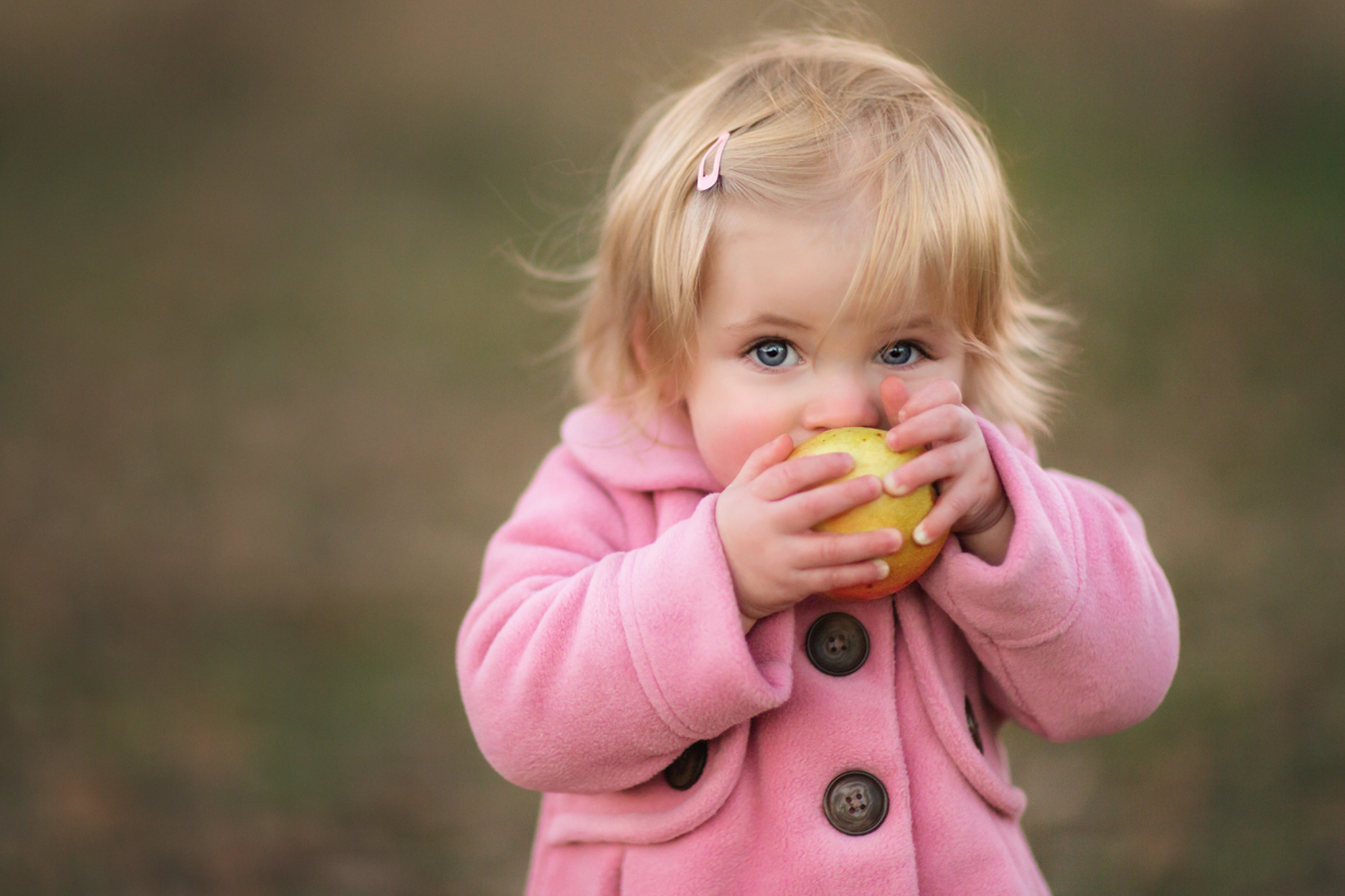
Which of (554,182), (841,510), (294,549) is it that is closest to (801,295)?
(841,510)

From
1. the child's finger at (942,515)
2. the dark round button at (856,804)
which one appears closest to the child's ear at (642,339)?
the child's finger at (942,515)

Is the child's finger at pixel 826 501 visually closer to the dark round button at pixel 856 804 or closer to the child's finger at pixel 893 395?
the child's finger at pixel 893 395

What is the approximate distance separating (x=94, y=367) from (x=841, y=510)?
4.53 m

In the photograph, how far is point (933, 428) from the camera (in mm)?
1418

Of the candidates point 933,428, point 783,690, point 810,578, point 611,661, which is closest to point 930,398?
point 933,428

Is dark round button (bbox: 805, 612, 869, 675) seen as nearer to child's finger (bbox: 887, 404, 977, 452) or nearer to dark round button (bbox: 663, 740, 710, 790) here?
dark round button (bbox: 663, 740, 710, 790)

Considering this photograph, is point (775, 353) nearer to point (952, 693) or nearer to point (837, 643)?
point (837, 643)

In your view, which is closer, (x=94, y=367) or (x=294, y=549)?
(x=294, y=549)

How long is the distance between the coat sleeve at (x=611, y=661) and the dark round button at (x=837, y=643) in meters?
0.08

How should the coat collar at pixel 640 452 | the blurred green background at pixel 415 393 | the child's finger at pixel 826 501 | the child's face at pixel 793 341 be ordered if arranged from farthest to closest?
the blurred green background at pixel 415 393 → the coat collar at pixel 640 452 → the child's face at pixel 793 341 → the child's finger at pixel 826 501

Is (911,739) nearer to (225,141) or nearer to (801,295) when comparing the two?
(801,295)

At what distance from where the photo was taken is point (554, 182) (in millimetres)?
6094

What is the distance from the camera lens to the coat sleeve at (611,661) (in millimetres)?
1402

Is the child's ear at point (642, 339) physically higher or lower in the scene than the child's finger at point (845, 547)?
higher
